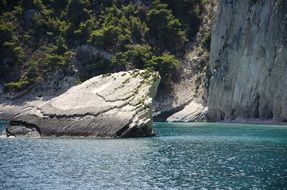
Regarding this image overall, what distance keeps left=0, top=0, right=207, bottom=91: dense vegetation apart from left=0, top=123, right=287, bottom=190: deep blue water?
50.7m

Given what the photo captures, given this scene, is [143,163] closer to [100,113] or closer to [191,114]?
[100,113]

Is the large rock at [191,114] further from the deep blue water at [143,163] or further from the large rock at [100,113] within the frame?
the deep blue water at [143,163]

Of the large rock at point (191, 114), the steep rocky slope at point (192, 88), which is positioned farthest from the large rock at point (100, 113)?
the steep rocky slope at point (192, 88)

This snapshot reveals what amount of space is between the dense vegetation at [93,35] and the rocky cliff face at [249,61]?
462 inches

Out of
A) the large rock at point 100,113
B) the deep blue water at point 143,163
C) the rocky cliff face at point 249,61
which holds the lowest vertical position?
the deep blue water at point 143,163

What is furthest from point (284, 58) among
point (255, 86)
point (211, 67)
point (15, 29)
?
point (15, 29)

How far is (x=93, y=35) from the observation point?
106750mm

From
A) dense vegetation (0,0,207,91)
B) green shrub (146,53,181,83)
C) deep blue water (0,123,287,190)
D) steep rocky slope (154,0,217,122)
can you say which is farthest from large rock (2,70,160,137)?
dense vegetation (0,0,207,91)

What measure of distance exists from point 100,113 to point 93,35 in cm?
5119

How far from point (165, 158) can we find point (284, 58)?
1899 inches

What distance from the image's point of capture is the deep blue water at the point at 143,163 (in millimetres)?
30844

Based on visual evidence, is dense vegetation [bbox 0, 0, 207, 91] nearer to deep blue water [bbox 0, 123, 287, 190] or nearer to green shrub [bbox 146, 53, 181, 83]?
green shrub [bbox 146, 53, 181, 83]

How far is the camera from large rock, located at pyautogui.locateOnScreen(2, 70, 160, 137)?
2265 inches

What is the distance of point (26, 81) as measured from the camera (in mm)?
105375
